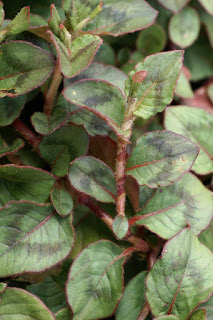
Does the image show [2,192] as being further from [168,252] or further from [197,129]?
[197,129]

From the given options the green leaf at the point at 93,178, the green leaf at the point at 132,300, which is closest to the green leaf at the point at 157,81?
the green leaf at the point at 93,178

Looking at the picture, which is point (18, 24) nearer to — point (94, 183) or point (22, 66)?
point (22, 66)

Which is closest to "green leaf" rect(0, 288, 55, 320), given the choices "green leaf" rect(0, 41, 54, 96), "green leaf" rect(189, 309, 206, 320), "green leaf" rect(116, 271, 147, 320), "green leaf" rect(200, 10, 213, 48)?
"green leaf" rect(116, 271, 147, 320)

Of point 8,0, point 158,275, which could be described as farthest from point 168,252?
point 8,0

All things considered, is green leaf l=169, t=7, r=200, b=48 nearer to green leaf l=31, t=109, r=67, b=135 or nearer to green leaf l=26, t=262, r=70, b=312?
green leaf l=31, t=109, r=67, b=135

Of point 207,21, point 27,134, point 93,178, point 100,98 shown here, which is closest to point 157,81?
point 100,98

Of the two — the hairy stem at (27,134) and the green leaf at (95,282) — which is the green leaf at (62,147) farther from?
the green leaf at (95,282)
